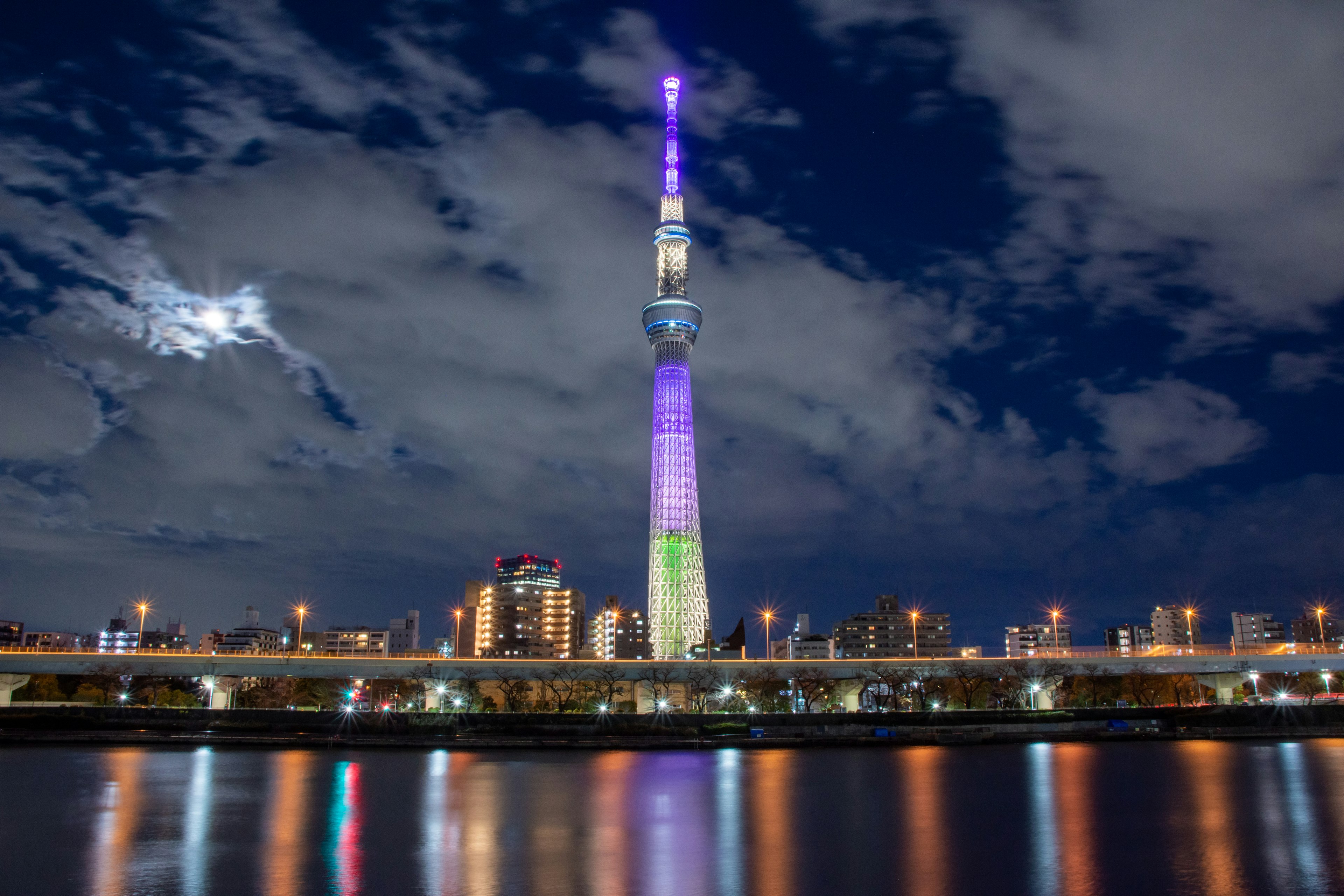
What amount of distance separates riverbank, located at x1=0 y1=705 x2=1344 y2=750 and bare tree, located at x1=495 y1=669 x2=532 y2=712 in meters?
11.3

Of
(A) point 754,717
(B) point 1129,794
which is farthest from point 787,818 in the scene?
(A) point 754,717

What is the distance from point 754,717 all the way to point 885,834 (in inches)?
1906

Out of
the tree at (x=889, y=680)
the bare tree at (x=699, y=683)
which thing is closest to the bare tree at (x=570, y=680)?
the bare tree at (x=699, y=683)

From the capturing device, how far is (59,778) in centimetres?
4797

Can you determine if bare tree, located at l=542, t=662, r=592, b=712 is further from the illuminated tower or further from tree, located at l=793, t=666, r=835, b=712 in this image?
the illuminated tower

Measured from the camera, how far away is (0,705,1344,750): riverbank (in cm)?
7338

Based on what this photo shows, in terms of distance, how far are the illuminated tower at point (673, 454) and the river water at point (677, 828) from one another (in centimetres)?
10099

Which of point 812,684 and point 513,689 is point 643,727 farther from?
point 812,684

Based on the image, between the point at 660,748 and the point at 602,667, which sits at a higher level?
the point at 602,667

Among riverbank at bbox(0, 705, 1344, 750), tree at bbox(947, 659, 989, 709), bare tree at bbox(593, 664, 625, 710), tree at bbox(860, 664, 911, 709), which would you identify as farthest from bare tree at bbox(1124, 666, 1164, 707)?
bare tree at bbox(593, 664, 625, 710)

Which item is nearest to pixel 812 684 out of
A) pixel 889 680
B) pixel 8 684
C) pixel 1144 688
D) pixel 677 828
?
pixel 889 680

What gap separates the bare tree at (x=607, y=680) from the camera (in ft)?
302

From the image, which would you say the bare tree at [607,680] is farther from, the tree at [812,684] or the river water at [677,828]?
the river water at [677,828]

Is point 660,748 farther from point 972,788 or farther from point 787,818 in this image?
point 787,818
